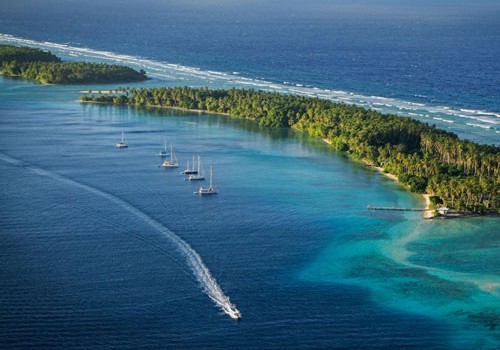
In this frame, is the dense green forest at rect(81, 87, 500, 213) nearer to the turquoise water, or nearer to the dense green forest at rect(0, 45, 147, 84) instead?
the turquoise water

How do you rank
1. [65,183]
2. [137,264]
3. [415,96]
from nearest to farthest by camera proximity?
[137,264]
[65,183]
[415,96]

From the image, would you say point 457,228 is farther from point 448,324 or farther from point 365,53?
point 365,53

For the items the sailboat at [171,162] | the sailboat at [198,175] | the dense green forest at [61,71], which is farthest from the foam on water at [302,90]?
the sailboat at [171,162]

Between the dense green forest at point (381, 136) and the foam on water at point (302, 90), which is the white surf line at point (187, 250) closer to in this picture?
the dense green forest at point (381, 136)

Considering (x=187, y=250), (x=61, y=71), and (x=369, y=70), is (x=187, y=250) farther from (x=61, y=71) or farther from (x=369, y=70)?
(x=369, y=70)

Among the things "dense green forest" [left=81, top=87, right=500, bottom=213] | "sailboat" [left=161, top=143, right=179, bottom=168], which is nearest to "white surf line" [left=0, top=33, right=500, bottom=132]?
"dense green forest" [left=81, top=87, right=500, bottom=213]

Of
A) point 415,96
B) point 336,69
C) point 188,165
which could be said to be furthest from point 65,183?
point 336,69
